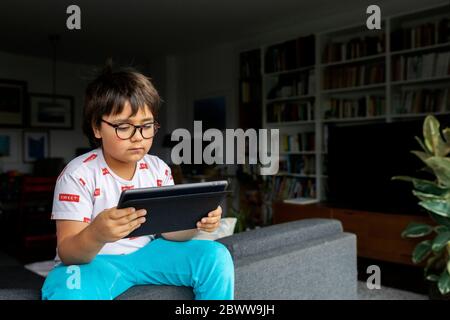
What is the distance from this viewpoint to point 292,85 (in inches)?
185

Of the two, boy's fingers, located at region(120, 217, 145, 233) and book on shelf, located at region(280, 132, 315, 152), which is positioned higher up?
book on shelf, located at region(280, 132, 315, 152)

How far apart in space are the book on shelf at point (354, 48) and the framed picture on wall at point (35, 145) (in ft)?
14.8

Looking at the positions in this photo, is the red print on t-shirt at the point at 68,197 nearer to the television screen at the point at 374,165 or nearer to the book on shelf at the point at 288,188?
the television screen at the point at 374,165

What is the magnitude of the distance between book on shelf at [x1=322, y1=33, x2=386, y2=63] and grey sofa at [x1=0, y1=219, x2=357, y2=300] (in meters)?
2.67

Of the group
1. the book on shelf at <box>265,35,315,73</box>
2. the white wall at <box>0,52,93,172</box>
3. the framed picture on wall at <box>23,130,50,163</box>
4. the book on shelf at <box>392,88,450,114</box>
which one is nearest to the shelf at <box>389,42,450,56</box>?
the book on shelf at <box>392,88,450,114</box>

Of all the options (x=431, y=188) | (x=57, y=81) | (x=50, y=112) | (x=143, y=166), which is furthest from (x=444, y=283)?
(x=57, y=81)

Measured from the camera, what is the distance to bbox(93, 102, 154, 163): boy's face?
35.2 inches

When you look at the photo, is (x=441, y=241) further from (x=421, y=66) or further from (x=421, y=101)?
(x=421, y=66)

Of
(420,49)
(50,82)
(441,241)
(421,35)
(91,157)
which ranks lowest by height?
(441,241)

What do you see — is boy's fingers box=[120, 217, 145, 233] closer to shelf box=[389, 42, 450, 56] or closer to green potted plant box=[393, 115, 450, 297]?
green potted plant box=[393, 115, 450, 297]

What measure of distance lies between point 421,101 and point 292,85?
4.82ft
